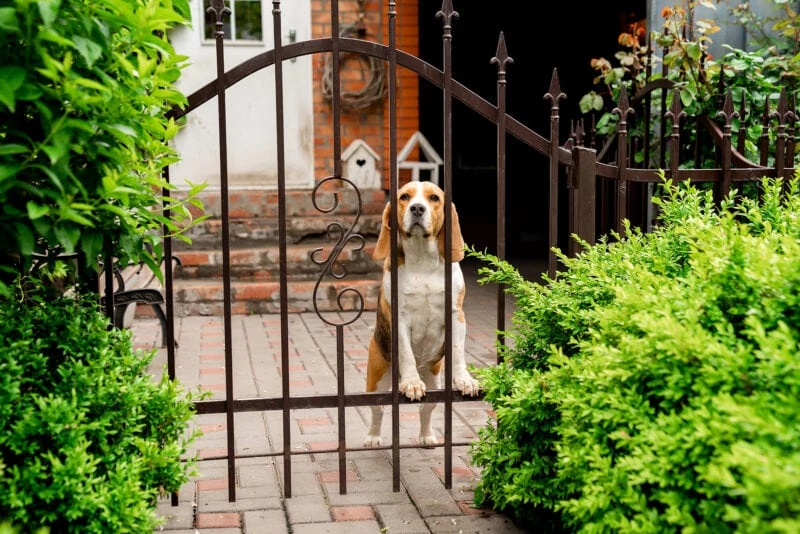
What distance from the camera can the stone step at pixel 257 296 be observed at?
812cm

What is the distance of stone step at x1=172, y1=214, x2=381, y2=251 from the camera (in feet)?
28.9

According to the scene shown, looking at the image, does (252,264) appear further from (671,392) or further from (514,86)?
(514,86)

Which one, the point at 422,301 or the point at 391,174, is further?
the point at 422,301

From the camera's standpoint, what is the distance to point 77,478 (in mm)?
2398

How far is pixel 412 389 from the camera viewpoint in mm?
3648

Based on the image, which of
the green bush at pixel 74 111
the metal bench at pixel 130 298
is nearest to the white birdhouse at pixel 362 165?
the metal bench at pixel 130 298

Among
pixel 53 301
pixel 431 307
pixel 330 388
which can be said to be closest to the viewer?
pixel 53 301

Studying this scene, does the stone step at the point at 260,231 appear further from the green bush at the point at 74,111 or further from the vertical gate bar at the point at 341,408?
the green bush at the point at 74,111

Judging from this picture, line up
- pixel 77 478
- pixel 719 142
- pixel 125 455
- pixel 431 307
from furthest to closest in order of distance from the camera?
1. pixel 719 142
2. pixel 431 307
3. pixel 125 455
4. pixel 77 478

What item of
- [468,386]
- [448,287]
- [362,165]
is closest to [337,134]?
[448,287]

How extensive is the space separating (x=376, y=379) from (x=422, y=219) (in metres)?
0.82

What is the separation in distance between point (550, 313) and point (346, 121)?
22.9ft

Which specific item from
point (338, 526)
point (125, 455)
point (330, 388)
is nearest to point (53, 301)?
point (125, 455)

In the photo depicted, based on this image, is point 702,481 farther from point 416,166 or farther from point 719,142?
point 416,166
